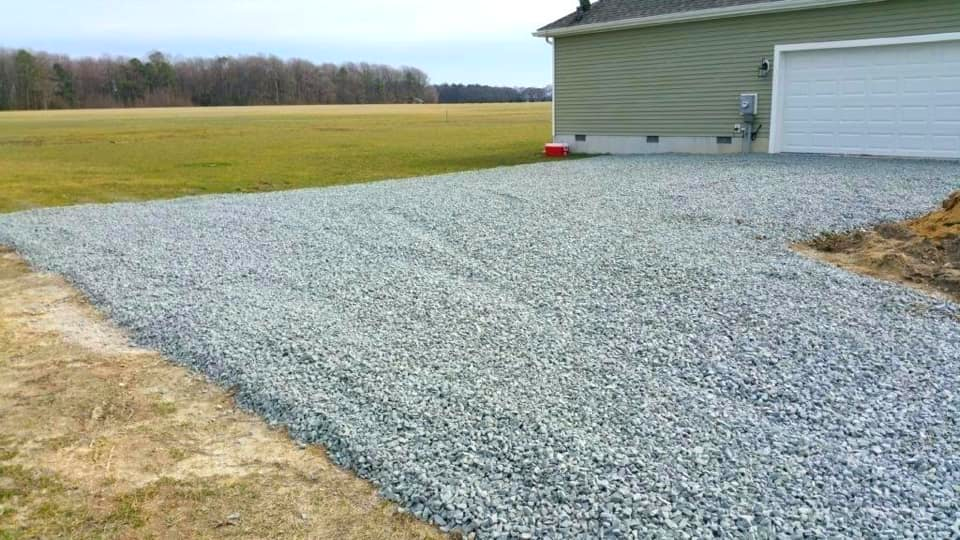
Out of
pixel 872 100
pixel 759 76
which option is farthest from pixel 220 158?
pixel 872 100

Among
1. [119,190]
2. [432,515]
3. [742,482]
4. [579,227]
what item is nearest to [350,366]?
[432,515]

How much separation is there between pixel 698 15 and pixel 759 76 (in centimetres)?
178

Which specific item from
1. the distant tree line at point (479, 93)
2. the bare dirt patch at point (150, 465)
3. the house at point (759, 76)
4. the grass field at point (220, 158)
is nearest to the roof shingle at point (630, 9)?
the house at point (759, 76)

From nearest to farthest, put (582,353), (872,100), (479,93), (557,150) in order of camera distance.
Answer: (582,353) → (872,100) → (557,150) → (479,93)

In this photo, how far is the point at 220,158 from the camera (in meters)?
21.4

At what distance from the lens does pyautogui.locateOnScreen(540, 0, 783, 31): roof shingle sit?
48.0 ft

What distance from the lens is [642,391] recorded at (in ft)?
12.1

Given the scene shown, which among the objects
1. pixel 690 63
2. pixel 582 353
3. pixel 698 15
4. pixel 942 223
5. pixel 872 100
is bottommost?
pixel 582 353

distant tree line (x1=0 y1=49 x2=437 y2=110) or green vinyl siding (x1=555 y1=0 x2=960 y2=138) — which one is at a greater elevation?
distant tree line (x1=0 y1=49 x2=437 y2=110)

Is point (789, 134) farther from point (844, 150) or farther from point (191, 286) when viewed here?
point (191, 286)

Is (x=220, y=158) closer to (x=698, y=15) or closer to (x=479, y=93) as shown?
(x=698, y=15)

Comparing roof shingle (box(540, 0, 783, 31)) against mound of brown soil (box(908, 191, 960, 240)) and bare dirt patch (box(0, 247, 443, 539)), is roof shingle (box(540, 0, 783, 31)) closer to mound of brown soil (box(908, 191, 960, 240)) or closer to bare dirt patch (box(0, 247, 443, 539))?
mound of brown soil (box(908, 191, 960, 240))

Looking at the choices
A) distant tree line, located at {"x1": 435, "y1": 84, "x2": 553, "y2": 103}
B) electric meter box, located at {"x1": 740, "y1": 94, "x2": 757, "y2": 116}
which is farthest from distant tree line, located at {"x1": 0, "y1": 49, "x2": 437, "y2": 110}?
electric meter box, located at {"x1": 740, "y1": 94, "x2": 757, "y2": 116}

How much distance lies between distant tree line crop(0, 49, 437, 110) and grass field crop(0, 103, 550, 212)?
132 feet
